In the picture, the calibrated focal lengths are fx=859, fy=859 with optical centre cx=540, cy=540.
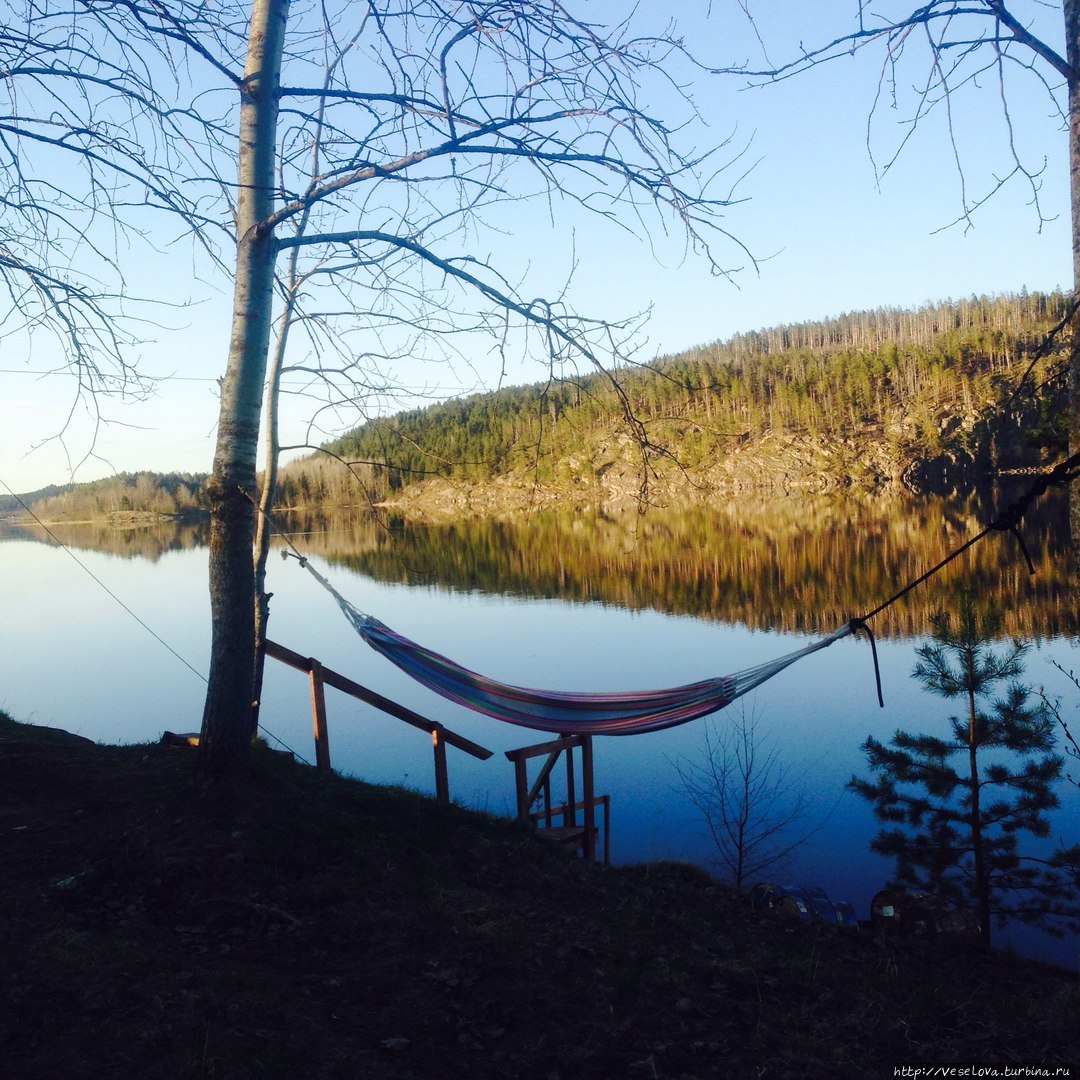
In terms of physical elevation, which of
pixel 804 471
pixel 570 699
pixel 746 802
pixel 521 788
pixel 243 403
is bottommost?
pixel 746 802

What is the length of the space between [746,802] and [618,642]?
370 inches

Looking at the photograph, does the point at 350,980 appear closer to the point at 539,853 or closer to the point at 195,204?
the point at 539,853

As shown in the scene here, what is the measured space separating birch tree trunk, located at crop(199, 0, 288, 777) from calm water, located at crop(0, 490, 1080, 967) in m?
0.87

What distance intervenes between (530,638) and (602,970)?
1475 cm

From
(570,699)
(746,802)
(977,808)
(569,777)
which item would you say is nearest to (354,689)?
(570,699)

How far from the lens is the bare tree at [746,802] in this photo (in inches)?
297

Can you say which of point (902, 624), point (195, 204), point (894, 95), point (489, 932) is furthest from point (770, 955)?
point (902, 624)

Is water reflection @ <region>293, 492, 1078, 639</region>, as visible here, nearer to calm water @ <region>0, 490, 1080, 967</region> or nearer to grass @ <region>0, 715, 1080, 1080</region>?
calm water @ <region>0, 490, 1080, 967</region>

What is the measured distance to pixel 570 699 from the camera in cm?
540

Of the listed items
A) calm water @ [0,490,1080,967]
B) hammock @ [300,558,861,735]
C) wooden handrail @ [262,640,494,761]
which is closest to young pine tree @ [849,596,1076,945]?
calm water @ [0,490,1080,967]

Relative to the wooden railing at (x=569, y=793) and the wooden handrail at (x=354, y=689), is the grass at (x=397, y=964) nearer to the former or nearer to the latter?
the wooden handrail at (x=354, y=689)

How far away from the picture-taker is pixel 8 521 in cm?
465

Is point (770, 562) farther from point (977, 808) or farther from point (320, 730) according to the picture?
point (320, 730)

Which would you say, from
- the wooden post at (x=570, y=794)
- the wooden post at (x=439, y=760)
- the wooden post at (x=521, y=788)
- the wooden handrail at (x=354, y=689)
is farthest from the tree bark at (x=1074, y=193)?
the wooden post at (x=570, y=794)
